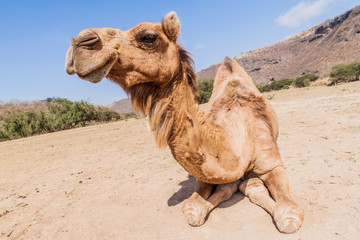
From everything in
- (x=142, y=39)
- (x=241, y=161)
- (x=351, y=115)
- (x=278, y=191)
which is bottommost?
(x=351, y=115)

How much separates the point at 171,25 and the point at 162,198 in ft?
8.28

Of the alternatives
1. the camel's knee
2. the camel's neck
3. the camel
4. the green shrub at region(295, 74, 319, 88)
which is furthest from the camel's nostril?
the green shrub at region(295, 74, 319, 88)

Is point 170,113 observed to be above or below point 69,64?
below

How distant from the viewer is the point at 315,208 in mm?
2416

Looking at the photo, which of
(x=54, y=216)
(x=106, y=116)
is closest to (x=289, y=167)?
(x=54, y=216)

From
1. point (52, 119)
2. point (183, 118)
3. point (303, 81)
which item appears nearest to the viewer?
point (183, 118)

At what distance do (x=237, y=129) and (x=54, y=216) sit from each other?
9.67 ft

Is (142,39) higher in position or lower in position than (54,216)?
higher

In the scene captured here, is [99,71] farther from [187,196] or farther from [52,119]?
[52,119]

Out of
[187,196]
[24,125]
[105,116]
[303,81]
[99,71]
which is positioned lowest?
[303,81]

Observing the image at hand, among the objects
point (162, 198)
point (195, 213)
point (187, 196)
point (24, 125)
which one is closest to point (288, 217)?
point (195, 213)

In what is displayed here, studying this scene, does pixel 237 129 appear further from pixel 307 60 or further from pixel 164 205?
pixel 307 60

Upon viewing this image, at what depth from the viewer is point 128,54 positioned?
146 cm

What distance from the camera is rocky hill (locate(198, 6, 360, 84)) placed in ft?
157
